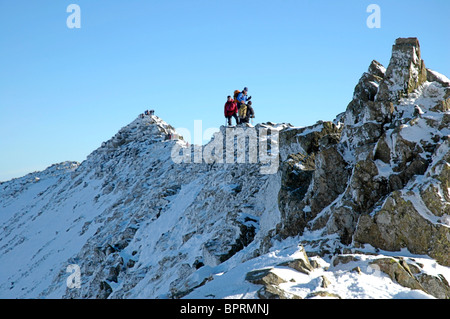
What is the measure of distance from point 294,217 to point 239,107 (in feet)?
57.3

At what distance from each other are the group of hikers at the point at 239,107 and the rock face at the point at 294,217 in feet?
4.34

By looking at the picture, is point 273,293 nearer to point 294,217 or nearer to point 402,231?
point 402,231

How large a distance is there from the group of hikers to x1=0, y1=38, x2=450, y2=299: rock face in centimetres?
132

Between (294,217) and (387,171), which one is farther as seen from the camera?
(294,217)

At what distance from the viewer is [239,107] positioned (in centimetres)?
3353

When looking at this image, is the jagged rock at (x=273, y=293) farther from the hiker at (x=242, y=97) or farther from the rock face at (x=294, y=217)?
the hiker at (x=242, y=97)

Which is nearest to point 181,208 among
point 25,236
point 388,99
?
point 388,99

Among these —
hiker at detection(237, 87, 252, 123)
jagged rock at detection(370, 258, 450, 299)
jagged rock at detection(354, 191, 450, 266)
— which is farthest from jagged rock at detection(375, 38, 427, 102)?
hiker at detection(237, 87, 252, 123)

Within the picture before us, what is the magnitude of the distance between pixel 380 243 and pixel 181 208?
72.8 feet

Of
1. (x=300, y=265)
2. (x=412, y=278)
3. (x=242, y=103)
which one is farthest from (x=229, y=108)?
(x=412, y=278)

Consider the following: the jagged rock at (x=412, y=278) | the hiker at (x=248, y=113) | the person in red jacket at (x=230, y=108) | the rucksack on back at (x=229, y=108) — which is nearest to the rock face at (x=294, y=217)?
the jagged rock at (x=412, y=278)

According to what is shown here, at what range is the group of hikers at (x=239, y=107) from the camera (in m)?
33.4

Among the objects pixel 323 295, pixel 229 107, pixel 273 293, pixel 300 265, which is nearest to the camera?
pixel 323 295
